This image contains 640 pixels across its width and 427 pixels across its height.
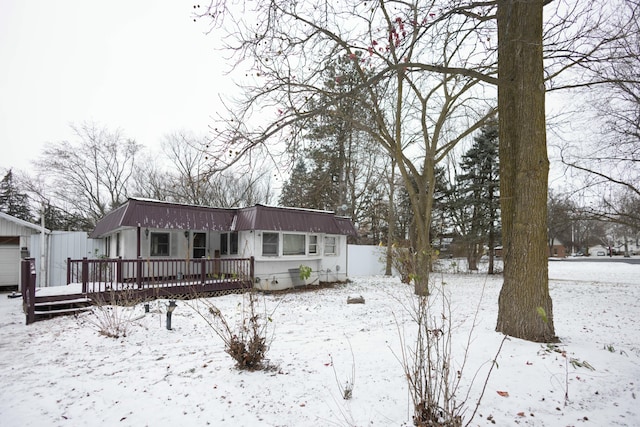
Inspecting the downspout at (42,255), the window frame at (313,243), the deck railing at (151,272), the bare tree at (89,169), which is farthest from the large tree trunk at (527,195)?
the bare tree at (89,169)

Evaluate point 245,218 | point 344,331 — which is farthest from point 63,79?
point 344,331

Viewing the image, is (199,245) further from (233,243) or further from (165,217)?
(165,217)

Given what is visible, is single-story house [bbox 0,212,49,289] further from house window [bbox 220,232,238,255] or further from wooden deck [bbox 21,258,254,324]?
house window [bbox 220,232,238,255]

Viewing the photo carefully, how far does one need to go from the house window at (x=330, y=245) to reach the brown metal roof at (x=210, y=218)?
107 centimetres

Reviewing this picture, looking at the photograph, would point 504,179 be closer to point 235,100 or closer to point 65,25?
point 235,100

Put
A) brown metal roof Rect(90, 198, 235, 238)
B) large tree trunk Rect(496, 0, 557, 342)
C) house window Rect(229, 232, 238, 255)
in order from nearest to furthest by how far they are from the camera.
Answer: large tree trunk Rect(496, 0, 557, 342) → brown metal roof Rect(90, 198, 235, 238) → house window Rect(229, 232, 238, 255)

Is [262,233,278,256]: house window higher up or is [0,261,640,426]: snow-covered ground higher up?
[262,233,278,256]: house window

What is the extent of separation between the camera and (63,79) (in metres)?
11.2

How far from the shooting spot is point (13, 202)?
23938 millimetres

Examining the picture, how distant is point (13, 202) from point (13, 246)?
1583cm

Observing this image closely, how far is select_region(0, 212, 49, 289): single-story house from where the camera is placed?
1227cm

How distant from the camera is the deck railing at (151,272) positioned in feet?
28.5

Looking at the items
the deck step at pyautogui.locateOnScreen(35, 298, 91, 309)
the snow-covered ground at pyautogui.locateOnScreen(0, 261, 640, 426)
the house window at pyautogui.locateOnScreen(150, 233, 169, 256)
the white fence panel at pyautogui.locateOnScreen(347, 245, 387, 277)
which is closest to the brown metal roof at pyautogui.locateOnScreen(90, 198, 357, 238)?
the house window at pyautogui.locateOnScreen(150, 233, 169, 256)

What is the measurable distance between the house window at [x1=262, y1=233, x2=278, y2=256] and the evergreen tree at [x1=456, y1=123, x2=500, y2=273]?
38.2ft
